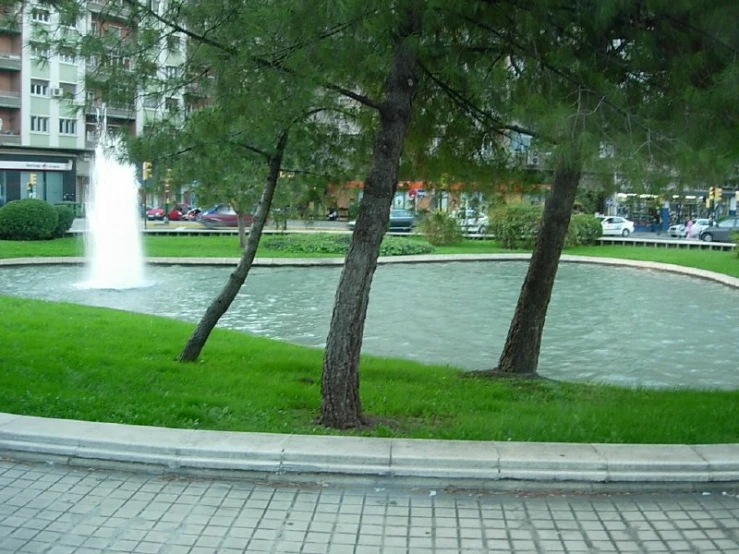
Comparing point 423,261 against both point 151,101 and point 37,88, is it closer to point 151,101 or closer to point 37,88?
point 151,101

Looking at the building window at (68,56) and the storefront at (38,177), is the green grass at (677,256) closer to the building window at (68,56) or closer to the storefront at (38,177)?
the building window at (68,56)

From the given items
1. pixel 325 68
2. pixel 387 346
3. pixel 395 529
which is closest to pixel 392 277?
pixel 387 346

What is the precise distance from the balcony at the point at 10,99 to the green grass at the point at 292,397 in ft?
138

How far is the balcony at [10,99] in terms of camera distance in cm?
4869

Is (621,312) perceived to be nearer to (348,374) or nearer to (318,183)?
(318,183)

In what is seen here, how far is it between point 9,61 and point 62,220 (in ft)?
59.3

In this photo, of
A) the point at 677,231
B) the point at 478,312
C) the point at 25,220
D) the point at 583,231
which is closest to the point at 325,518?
the point at 478,312

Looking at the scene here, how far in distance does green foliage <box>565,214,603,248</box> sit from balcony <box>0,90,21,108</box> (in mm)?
32226

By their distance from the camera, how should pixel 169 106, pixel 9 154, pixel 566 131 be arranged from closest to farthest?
pixel 566 131 → pixel 169 106 → pixel 9 154

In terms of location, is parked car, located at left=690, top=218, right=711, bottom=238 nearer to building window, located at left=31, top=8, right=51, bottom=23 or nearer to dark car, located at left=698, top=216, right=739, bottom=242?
dark car, located at left=698, top=216, right=739, bottom=242

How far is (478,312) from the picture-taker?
18484mm

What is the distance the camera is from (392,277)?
83.7ft

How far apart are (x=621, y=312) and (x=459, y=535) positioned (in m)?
14.8

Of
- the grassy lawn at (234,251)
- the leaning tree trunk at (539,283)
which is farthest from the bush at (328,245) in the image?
the leaning tree trunk at (539,283)
